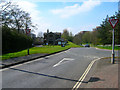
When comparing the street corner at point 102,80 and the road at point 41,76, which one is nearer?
the street corner at point 102,80

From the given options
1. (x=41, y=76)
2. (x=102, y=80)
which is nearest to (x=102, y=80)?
(x=102, y=80)

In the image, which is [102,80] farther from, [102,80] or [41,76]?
[41,76]

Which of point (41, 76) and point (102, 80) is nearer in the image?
point (102, 80)

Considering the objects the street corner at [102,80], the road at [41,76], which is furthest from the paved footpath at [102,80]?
the road at [41,76]

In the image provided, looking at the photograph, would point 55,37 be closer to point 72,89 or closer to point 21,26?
point 21,26

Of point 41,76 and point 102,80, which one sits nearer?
point 102,80

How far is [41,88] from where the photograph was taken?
492cm

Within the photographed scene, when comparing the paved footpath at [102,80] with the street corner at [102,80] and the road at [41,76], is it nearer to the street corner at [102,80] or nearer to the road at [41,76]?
the street corner at [102,80]

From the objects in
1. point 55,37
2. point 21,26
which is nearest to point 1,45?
point 21,26

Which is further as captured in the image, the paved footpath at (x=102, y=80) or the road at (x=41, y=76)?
the road at (x=41, y=76)

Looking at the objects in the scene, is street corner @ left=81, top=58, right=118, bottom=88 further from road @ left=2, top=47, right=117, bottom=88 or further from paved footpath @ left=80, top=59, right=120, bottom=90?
road @ left=2, top=47, right=117, bottom=88

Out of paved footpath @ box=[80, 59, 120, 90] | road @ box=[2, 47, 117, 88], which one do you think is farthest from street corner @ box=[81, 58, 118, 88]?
road @ box=[2, 47, 117, 88]

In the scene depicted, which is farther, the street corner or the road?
the road

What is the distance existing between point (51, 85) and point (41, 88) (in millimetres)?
527
